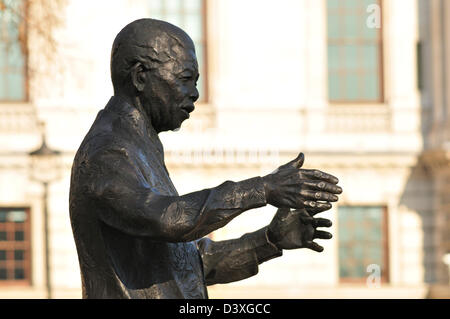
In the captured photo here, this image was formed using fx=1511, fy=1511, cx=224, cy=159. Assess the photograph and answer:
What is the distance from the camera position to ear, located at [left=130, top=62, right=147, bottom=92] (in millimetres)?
4590

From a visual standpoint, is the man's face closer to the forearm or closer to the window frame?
the forearm

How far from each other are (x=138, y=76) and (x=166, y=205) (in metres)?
0.55

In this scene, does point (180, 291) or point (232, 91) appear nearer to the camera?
point (180, 291)

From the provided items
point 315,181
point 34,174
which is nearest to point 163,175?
point 315,181

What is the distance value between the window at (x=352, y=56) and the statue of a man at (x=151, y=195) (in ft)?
81.9

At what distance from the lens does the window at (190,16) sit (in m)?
28.9

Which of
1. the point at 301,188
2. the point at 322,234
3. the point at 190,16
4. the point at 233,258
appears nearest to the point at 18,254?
the point at 190,16

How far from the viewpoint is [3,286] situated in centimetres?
2809

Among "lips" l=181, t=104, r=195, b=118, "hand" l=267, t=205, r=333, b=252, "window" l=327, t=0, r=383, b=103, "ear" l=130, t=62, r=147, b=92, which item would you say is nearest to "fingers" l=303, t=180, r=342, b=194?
"hand" l=267, t=205, r=333, b=252

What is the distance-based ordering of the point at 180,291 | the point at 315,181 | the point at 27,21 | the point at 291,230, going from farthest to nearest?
the point at 27,21 → the point at 291,230 → the point at 180,291 → the point at 315,181

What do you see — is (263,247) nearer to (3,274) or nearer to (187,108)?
(187,108)

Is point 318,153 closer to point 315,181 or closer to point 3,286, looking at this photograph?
point 3,286

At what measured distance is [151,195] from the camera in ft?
14.0

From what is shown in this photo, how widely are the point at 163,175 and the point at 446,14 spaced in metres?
24.7
